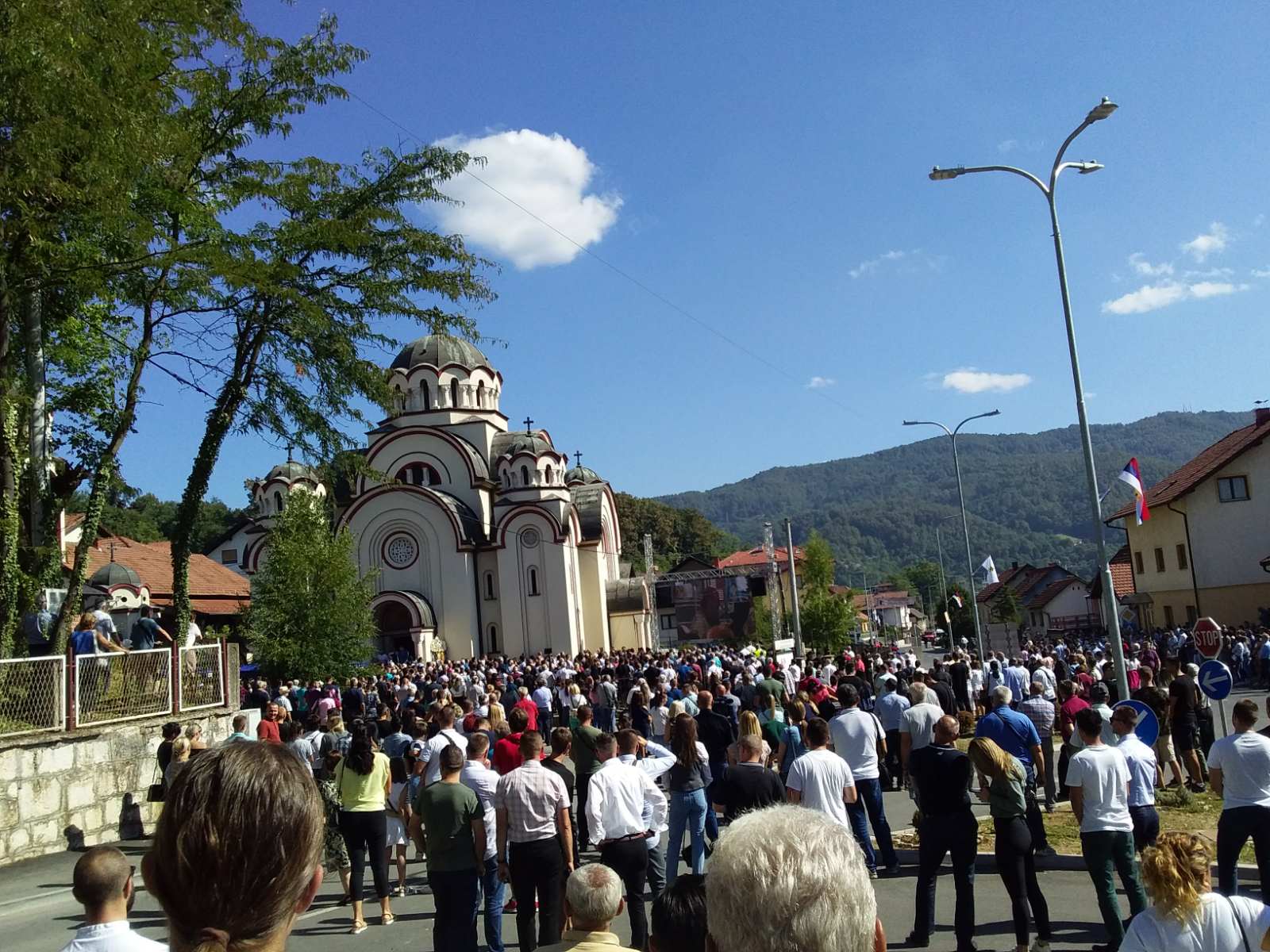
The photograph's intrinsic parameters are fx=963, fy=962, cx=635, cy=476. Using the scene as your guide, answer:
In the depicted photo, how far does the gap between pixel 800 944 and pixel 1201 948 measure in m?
2.75

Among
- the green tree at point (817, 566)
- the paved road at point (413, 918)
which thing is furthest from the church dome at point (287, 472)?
the paved road at point (413, 918)

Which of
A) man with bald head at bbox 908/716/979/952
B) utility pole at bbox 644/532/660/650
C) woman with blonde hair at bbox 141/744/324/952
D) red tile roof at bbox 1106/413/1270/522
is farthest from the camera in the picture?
utility pole at bbox 644/532/660/650

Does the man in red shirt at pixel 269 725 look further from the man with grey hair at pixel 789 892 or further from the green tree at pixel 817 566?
the green tree at pixel 817 566

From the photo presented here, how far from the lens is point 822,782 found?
7.35 m

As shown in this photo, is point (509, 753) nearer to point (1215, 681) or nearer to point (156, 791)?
point (156, 791)

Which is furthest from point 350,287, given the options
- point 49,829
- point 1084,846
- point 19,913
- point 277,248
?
point 1084,846

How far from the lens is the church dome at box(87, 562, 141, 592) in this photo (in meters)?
30.3

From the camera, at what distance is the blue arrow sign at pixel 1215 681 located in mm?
10328

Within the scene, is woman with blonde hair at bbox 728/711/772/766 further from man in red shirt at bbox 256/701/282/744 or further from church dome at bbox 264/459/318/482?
church dome at bbox 264/459/318/482

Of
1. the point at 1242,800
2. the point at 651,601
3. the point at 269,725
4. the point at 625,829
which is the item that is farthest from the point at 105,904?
the point at 651,601

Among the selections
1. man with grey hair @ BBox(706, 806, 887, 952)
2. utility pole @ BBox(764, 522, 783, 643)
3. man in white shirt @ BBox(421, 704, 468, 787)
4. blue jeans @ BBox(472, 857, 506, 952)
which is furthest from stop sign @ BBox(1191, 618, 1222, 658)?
utility pole @ BBox(764, 522, 783, 643)

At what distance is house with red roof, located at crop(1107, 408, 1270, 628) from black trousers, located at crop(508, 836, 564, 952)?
32840mm

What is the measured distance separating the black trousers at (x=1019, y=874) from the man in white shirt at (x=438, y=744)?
4446mm

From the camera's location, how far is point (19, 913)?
29.7 ft
